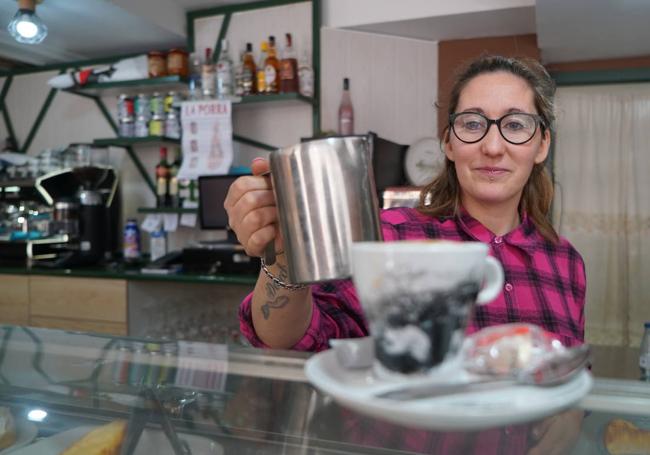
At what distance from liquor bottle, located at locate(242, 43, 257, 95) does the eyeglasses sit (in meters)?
2.18

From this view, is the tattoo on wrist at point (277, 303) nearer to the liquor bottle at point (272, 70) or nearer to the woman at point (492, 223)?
the woman at point (492, 223)

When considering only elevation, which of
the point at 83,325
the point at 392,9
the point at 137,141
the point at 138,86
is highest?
the point at 392,9

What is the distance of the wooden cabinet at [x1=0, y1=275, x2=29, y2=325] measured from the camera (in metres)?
2.96

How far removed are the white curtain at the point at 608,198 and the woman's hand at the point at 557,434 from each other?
2704mm

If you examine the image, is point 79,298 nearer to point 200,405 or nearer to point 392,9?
point 392,9

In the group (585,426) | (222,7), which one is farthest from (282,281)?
(222,7)

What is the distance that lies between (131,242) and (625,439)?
3013 mm

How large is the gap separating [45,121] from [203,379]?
11.9 feet

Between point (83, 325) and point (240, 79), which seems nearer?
point (83, 325)

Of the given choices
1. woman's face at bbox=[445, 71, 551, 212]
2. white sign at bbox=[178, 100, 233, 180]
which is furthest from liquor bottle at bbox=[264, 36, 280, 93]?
woman's face at bbox=[445, 71, 551, 212]

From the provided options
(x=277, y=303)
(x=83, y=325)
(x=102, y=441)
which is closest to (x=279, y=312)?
(x=277, y=303)

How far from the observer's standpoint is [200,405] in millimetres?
708

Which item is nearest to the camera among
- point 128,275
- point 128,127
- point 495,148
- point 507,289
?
point 495,148

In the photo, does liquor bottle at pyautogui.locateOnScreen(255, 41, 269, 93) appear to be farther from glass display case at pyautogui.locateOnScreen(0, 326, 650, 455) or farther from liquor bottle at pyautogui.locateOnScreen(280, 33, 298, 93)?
glass display case at pyautogui.locateOnScreen(0, 326, 650, 455)
